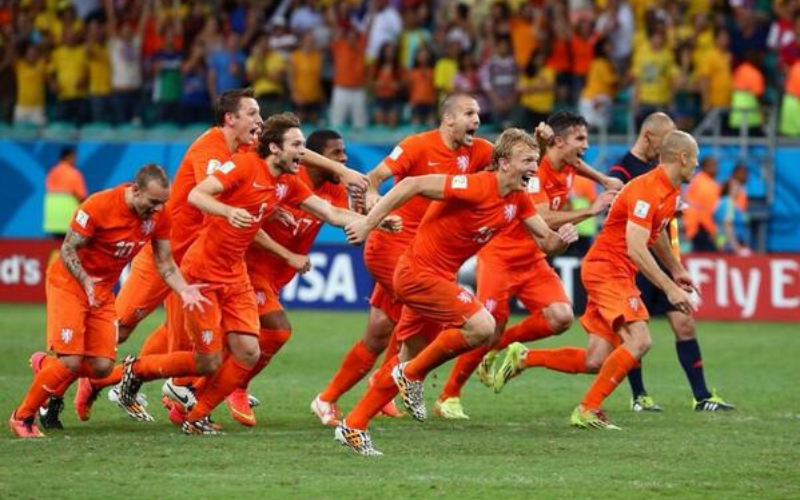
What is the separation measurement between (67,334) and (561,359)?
13.5 ft

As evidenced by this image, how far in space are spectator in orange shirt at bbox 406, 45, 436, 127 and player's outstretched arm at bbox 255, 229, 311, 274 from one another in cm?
1430

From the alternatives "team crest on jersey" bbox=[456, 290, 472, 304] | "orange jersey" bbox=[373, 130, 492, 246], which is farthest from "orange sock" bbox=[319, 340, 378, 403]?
"team crest on jersey" bbox=[456, 290, 472, 304]

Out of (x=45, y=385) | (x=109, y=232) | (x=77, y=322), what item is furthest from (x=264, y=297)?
(x=45, y=385)

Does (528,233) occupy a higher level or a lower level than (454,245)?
lower

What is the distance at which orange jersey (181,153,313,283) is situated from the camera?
1234cm

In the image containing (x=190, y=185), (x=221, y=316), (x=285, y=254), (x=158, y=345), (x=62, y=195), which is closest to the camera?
(x=221, y=316)

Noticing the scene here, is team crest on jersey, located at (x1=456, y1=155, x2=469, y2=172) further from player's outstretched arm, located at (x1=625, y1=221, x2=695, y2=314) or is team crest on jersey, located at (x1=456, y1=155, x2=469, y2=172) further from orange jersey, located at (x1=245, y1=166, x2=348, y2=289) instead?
player's outstretched arm, located at (x1=625, y1=221, x2=695, y2=314)

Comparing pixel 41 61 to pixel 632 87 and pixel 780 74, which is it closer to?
pixel 632 87

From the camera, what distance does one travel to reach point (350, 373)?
1367 cm

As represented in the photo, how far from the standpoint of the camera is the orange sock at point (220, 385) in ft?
40.9

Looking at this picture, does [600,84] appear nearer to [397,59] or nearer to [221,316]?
[397,59]

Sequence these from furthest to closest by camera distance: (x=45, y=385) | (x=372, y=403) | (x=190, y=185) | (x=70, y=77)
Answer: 1. (x=70, y=77)
2. (x=190, y=185)
3. (x=45, y=385)
4. (x=372, y=403)

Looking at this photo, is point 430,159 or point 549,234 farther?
point 430,159

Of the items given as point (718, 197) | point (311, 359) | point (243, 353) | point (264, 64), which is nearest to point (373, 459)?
point (243, 353)
